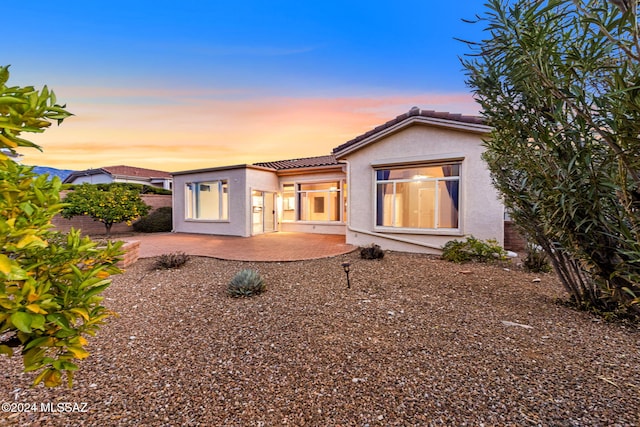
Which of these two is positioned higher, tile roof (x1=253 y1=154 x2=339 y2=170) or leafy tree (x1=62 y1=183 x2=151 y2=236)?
tile roof (x1=253 y1=154 x2=339 y2=170)

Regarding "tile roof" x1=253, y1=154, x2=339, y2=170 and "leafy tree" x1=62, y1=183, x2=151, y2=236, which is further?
"tile roof" x1=253, y1=154, x2=339, y2=170

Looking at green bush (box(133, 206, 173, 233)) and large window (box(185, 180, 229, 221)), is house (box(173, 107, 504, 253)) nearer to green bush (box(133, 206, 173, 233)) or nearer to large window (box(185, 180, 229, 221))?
large window (box(185, 180, 229, 221))

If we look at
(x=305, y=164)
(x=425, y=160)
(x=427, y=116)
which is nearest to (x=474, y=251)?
(x=425, y=160)

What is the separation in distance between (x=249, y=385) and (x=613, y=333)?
4993 millimetres

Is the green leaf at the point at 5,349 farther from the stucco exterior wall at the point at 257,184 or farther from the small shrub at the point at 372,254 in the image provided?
the stucco exterior wall at the point at 257,184

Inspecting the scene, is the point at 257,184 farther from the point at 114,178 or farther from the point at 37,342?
the point at 114,178

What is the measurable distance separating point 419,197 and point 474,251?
9.17ft

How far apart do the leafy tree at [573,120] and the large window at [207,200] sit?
14040 millimetres

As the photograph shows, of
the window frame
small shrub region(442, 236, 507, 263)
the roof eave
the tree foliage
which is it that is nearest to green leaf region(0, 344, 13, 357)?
the tree foliage

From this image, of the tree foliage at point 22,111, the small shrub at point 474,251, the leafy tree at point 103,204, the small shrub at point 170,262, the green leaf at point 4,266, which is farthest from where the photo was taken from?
the leafy tree at point 103,204

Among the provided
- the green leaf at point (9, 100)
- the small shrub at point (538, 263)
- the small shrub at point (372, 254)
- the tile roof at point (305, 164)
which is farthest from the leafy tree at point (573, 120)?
the tile roof at point (305, 164)

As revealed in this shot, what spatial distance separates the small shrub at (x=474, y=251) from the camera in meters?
8.55

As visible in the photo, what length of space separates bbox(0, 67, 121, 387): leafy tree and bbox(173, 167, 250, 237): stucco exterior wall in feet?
44.1

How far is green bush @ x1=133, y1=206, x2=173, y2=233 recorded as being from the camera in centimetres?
1727
